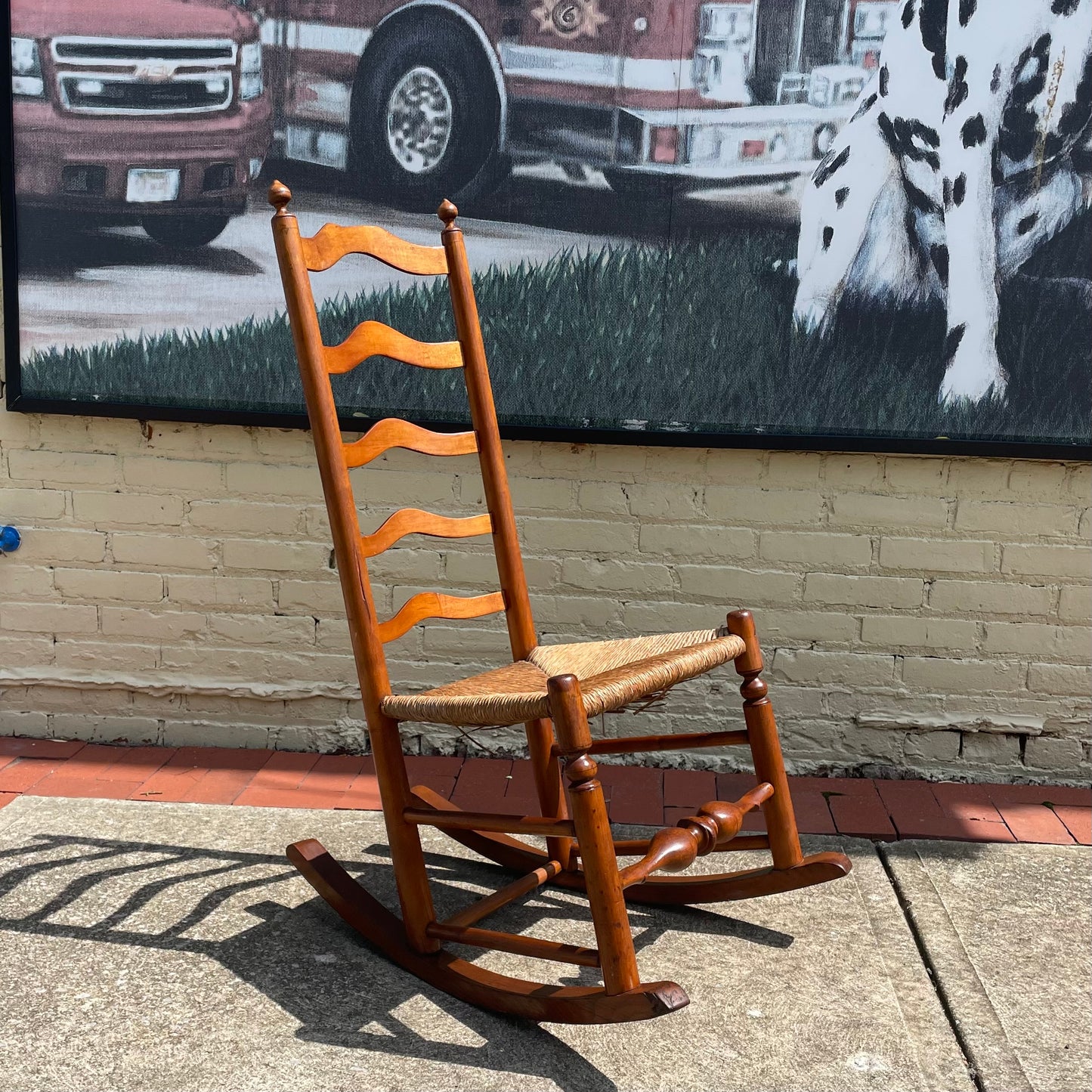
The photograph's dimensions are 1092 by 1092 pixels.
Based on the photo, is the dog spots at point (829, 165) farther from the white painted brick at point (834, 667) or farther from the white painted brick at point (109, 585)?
the white painted brick at point (109, 585)

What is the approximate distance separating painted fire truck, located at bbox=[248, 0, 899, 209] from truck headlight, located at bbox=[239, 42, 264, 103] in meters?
0.02

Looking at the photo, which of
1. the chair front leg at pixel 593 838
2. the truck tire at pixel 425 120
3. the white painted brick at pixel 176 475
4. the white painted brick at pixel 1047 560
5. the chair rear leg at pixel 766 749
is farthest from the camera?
the white painted brick at pixel 176 475

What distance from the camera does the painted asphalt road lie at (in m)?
2.62

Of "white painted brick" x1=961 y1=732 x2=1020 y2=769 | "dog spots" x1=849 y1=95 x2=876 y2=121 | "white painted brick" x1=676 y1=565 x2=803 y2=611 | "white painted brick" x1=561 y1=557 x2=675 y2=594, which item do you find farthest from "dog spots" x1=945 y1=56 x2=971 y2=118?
"white painted brick" x1=961 y1=732 x2=1020 y2=769

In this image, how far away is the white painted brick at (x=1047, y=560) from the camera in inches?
107

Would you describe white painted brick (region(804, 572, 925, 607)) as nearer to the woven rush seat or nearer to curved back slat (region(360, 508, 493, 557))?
the woven rush seat

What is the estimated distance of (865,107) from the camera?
2.55 m

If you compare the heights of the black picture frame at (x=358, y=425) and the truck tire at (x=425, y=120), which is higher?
the truck tire at (x=425, y=120)

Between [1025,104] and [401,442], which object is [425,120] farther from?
[1025,104]

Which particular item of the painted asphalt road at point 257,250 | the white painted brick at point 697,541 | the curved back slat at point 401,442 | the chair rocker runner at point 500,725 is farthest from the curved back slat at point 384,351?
the white painted brick at point 697,541

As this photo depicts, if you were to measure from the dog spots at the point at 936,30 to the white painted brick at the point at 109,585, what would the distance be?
2.12m

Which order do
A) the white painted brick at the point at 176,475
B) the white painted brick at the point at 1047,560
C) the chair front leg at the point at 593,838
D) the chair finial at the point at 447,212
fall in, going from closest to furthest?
1. the chair front leg at the point at 593,838
2. the chair finial at the point at 447,212
3. the white painted brick at the point at 1047,560
4. the white painted brick at the point at 176,475

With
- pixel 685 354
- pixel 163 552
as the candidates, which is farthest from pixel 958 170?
pixel 163 552

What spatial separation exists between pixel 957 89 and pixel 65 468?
2222 millimetres
